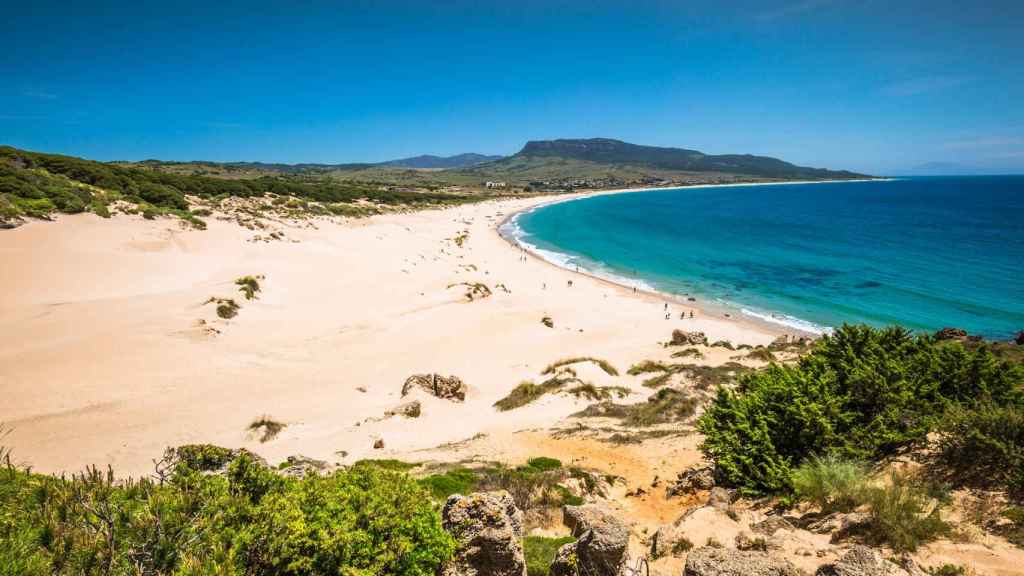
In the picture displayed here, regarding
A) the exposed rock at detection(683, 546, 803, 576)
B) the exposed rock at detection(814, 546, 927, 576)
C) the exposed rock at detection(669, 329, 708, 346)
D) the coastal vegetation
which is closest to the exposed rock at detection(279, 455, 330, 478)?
the exposed rock at detection(683, 546, 803, 576)

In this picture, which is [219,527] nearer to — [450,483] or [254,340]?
[450,483]

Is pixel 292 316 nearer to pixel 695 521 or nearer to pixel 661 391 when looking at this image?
pixel 661 391

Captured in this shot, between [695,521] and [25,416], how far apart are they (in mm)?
18441

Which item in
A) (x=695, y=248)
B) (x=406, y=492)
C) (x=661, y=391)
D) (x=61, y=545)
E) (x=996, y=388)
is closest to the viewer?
(x=61, y=545)

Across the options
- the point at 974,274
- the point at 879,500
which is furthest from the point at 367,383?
the point at 974,274

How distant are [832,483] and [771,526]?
4.35ft

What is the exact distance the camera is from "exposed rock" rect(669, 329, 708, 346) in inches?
982

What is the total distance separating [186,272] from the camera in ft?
95.1

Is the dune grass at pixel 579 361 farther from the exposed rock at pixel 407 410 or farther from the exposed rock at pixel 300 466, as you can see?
the exposed rock at pixel 300 466

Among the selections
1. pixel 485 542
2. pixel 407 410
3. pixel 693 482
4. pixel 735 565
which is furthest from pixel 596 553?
pixel 407 410

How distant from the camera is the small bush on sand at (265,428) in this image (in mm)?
13695

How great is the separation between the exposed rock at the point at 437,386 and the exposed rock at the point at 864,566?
555 inches

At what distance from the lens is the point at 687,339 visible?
25156 mm

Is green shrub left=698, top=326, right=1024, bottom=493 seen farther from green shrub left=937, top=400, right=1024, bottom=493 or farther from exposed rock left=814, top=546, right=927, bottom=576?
exposed rock left=814, top=546, right=927, bottom=576
